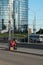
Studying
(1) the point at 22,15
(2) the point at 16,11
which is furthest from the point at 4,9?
(1) the point at 22,15

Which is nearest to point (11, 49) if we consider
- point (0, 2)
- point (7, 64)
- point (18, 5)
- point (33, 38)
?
point (7, 64)

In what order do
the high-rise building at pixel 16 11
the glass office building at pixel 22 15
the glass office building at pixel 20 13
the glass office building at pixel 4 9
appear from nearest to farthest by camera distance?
the glass office building at pixel 22 15
the high-rise building at pixel 16 11
the glass office building at pixel 20 13
the glass office building at pixel 4 9

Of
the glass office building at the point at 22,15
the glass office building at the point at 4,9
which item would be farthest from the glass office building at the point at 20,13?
the glass office building at the point at 4,9

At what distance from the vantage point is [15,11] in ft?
194

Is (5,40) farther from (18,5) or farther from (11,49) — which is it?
(11,49)

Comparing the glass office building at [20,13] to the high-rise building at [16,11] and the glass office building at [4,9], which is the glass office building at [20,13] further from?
the glass office building at [4,9]

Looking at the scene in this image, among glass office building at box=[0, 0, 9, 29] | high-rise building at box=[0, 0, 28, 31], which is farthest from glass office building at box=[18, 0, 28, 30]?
glass office building at box=[0, 0, 9, 29]

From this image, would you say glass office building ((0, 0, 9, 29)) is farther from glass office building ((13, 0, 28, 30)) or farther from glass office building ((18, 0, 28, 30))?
glass office building ((18, 0, 28, 30))

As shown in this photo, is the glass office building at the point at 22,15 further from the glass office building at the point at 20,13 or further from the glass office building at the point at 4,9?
the glass office building at the point at 4,9

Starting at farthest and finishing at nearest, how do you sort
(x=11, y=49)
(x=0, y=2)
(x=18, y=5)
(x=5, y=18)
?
(x=5, y=18), (x=0, y=2), (x=18, y=5), (x=11, y=49)

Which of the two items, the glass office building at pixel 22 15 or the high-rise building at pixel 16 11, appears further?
the high-rise building at pixel 16 11

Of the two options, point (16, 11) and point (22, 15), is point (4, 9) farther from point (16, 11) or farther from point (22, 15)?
point (22, 15)

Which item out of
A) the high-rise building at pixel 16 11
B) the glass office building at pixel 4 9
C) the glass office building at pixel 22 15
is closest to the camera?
the glass office building at pixel 22 15

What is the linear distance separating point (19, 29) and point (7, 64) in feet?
161
